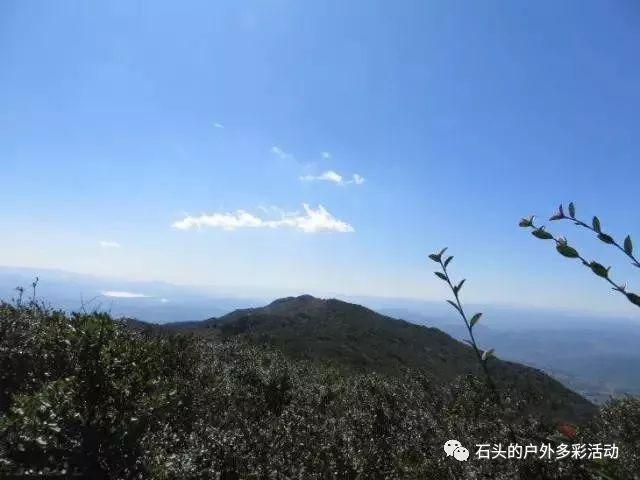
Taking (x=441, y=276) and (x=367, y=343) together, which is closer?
(x=441, y=276)

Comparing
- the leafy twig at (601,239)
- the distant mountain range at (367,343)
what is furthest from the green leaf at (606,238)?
the distant mountain range at (367,343)

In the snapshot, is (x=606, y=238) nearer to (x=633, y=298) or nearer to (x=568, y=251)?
(x=568, y=251)

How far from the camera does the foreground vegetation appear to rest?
755 centimetres

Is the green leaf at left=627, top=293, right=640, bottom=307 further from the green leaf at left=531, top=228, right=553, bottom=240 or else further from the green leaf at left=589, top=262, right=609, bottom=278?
the green leaf at left=531, top=228, right=553, bottom=240

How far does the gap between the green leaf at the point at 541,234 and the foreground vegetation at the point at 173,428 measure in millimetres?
804

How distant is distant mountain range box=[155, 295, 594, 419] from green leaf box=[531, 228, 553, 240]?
161ft

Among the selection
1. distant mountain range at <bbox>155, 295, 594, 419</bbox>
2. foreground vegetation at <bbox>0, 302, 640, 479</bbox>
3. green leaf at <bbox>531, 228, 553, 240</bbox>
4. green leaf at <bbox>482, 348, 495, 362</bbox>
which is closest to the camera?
green leaf at <bbox>531, 228, 553, 240</bbox>

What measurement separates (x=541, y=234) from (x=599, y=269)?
26 cm

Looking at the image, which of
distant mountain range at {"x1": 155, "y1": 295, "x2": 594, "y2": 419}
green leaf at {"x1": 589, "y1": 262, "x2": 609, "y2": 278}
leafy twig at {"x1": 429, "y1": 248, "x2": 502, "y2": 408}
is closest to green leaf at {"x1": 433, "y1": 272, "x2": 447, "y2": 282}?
leafy twig at {"x1": 429, "y1": 248, "x2": 502, "y2": 408}

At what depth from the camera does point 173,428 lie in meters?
13.0

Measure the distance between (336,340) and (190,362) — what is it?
182 ft

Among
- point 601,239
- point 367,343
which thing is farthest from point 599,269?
point 367,343

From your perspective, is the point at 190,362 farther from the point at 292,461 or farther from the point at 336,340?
the point at 336,340

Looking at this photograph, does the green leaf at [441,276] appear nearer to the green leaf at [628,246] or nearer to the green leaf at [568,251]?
the green leaf at [568,251]
